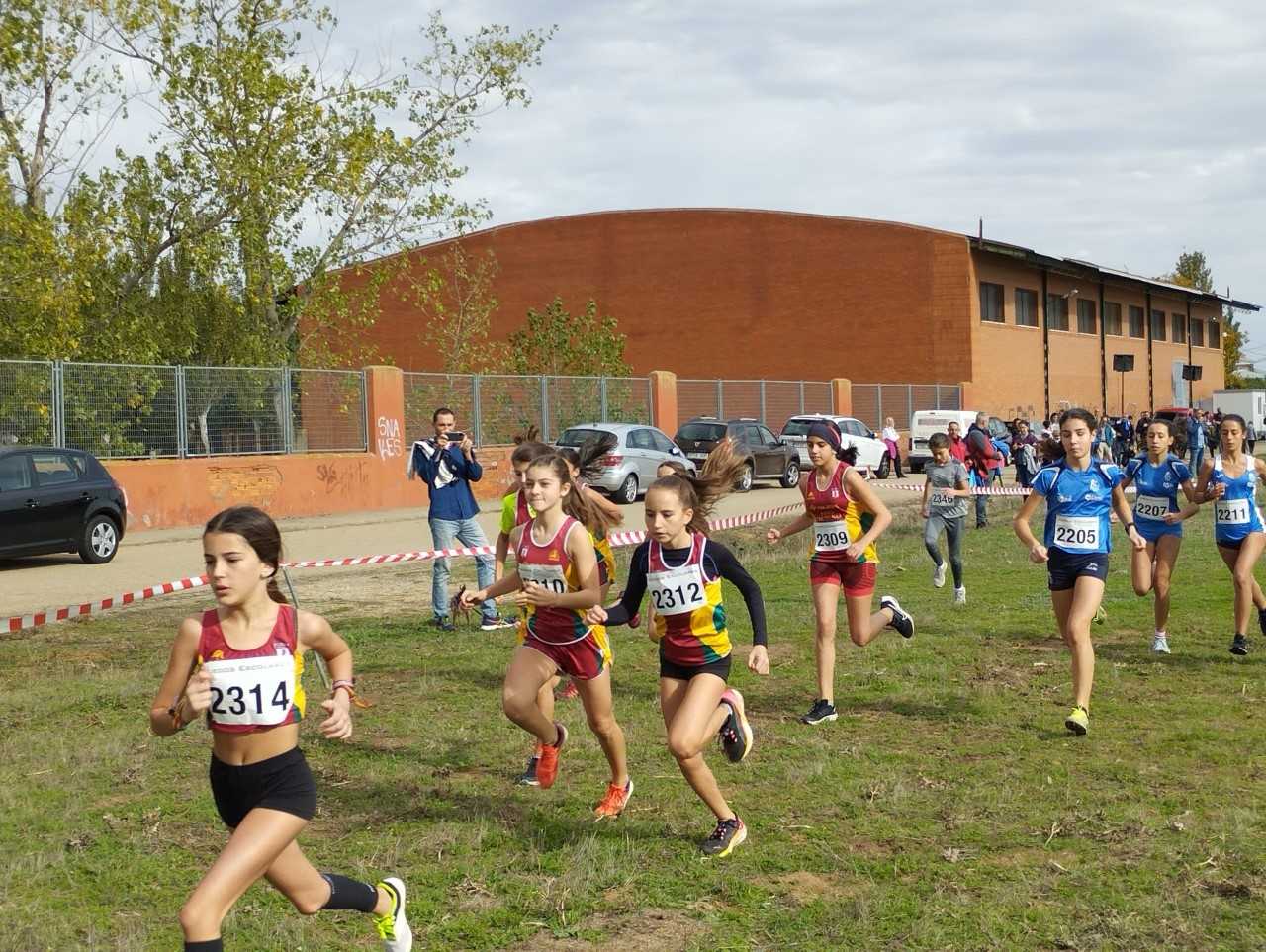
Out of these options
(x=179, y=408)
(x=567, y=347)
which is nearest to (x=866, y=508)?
(x=179, y=408)

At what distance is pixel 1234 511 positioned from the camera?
32.1 ft

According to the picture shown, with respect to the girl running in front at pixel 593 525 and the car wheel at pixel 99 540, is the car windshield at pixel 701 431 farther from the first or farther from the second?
the girl running in front at pixel 593 525

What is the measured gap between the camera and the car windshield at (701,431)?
104 feet

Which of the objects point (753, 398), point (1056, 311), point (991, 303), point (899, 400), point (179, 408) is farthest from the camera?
point (1056, 311)

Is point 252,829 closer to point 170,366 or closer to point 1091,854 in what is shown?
point 1091,854

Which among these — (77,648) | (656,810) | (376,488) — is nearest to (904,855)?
(656,810)

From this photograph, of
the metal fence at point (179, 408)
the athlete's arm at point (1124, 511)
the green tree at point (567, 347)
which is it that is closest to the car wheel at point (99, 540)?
the metal fence at point (179, 408)

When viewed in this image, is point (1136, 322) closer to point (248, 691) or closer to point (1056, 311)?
point (1056, 311)

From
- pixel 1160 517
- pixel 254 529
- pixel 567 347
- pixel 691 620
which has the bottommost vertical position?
pixel 691 620

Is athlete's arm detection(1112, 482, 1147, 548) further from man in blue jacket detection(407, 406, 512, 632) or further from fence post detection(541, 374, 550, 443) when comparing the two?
fence post detection(541, 374, 550, 443)

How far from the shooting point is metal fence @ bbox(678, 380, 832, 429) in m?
38.0

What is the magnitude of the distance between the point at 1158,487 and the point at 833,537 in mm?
3195

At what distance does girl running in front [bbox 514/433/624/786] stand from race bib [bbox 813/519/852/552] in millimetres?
1412

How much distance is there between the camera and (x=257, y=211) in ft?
89.7
